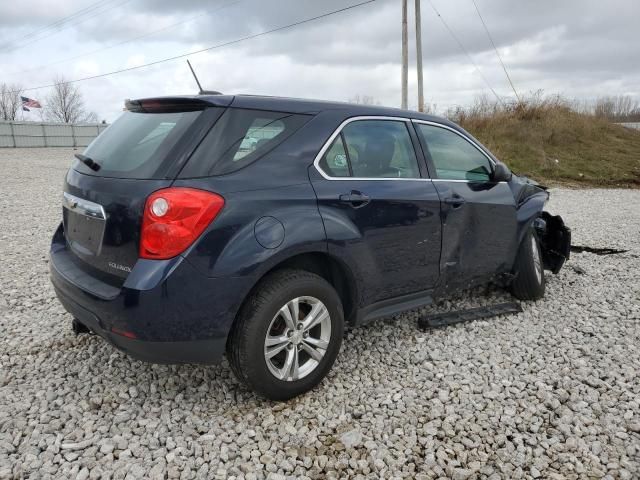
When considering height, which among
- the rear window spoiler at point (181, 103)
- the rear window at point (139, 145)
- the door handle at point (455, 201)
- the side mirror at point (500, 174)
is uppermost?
the rear window spoiler at point (181, 103)

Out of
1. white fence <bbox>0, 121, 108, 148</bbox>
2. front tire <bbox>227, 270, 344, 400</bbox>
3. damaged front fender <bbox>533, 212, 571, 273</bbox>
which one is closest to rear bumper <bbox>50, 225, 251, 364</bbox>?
front tire <bbox>227, 270, 344, 400</bbox>

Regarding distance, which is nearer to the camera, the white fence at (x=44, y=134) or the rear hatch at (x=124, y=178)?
the rear hatch at (x=124, y=178)

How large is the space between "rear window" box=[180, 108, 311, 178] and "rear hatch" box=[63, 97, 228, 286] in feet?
0.17

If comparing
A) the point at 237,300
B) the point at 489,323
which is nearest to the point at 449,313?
the point at 489,323

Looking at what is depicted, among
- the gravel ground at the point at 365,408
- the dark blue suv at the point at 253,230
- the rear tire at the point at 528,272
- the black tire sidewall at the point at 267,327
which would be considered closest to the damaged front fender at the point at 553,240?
the rear tire at the point at 528,272

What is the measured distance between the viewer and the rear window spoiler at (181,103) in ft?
8.93

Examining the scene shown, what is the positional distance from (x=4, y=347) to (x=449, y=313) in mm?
3350

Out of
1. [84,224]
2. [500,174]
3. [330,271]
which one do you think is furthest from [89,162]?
[500,174]

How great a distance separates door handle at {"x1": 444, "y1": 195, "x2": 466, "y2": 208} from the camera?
141 inches

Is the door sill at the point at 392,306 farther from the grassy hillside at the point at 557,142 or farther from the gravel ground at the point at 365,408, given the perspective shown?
the grassy hillside at the point at 557,142

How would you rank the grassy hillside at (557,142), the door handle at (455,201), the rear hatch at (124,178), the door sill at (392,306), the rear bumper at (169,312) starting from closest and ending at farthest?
the rear bumper at (169,312), the rear hatch at (124,178), the door sill at (392,306), the door handle at (455,201), the grassy hillside at (557,142)

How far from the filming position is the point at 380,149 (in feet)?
11.0

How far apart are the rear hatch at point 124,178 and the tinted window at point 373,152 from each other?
30.2 inches

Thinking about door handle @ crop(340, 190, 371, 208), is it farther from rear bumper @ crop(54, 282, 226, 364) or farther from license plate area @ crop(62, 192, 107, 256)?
license plate area @ crop(62, 192, 107, 256)
